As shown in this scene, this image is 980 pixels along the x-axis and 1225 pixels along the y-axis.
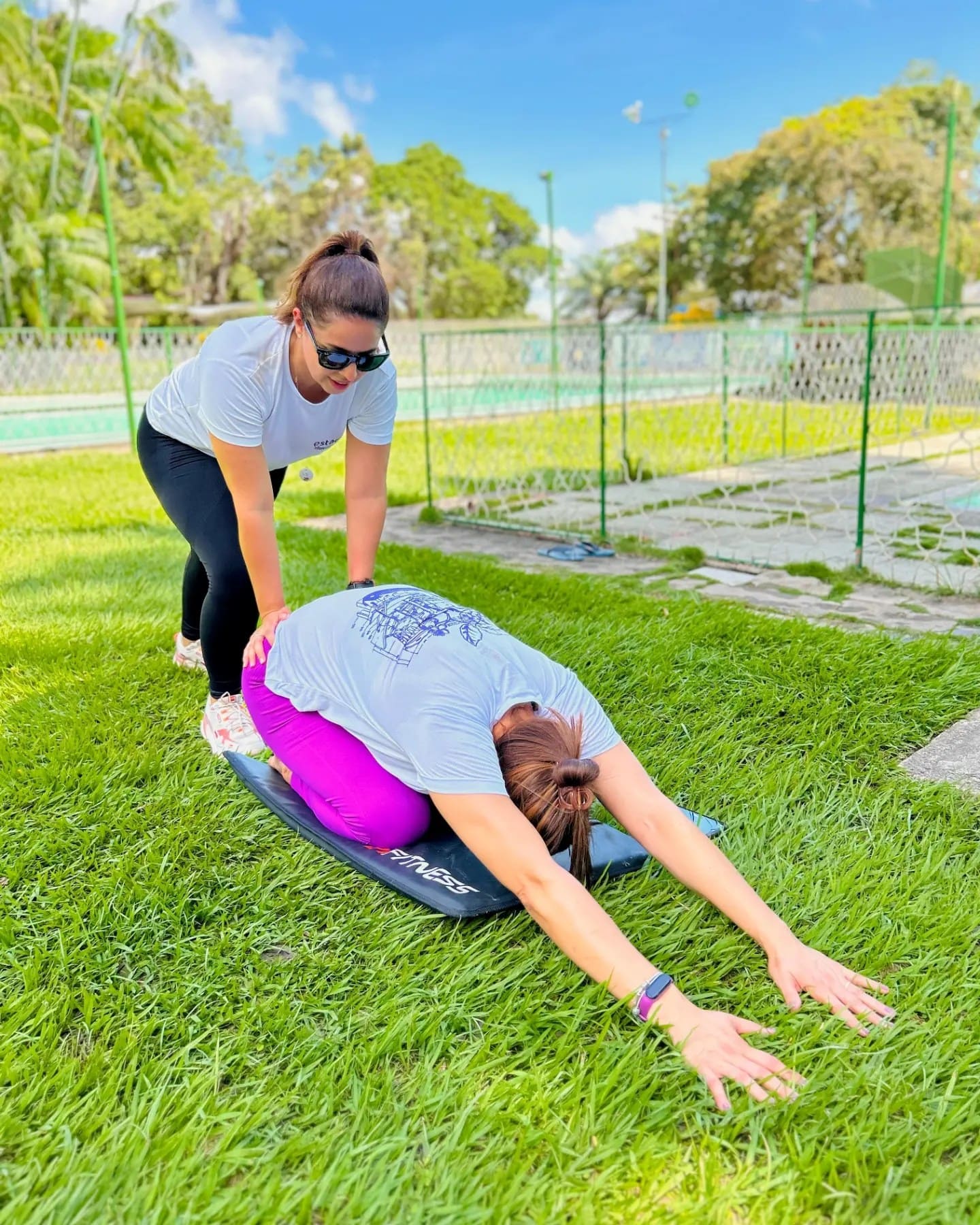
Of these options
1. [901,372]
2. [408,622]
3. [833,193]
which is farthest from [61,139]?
[833,193]

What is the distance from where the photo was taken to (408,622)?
2.15 metres

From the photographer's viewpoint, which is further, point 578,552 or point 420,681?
point 578,552

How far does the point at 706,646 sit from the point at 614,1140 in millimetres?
2455

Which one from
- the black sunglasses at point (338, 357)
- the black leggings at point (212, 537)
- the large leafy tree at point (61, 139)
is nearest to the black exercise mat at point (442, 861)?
the black leggings at point (212, 537)

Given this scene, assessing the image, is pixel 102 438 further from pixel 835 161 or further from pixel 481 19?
pixel 481 19

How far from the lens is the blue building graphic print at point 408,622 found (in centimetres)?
207

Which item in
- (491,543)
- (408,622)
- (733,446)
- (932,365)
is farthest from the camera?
(733,446)

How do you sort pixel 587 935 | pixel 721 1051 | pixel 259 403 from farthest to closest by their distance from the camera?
pixel 259 403 → pixel 587 935 → pixel 721 1051

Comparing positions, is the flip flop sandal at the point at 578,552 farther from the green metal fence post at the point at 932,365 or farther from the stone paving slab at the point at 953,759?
the green metal fence post at the point at 932,365

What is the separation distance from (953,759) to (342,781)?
5.73 feet

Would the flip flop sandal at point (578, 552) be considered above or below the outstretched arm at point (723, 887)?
below

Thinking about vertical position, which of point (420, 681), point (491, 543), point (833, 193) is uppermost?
point (833, 193)

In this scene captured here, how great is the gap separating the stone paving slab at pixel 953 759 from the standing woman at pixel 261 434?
1688 mm

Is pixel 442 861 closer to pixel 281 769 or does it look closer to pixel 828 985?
pixel 281 769
